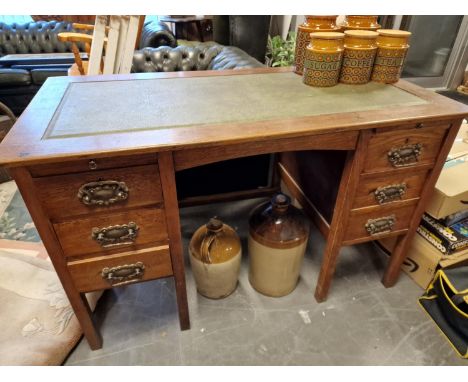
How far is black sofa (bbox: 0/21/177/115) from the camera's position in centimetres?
301

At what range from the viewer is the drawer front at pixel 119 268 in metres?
0.86

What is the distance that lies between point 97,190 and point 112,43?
135 centimetres

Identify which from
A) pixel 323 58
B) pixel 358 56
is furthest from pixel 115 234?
pixel 358 56

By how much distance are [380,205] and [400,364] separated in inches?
21.6

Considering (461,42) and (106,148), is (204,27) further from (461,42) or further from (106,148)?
(106,148)

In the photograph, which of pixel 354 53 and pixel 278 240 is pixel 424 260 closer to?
pixel 278 240

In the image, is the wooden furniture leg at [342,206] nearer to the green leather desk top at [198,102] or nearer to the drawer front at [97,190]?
the green leather desk top at [198,102]

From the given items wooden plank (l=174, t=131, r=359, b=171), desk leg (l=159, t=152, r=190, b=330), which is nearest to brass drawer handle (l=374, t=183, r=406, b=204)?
wooden plank (l=174, t=131, r=359, b=171)

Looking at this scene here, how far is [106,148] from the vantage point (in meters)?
0.66

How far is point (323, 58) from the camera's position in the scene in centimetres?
97

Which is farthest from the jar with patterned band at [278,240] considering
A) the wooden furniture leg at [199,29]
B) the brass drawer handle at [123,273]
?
the wooden furniture leg at [199,29]

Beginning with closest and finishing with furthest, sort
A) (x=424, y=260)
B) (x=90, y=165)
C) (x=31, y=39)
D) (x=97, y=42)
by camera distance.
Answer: (x=90, y=165) < (x=424, y=260) < (x=97, y=42) < (x=31, y=39)

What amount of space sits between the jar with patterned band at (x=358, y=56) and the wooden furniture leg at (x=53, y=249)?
3.14ft

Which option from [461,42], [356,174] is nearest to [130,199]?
[356,174]
